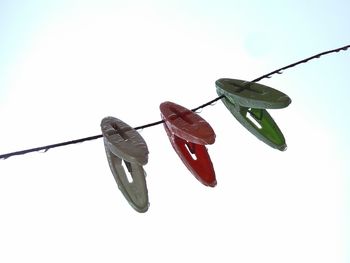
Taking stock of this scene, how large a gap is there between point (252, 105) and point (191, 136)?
1005 millimetres

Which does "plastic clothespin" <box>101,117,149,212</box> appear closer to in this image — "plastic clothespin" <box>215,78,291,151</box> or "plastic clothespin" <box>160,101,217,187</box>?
"plastic clothespin" <box>160,101,217,187</box>

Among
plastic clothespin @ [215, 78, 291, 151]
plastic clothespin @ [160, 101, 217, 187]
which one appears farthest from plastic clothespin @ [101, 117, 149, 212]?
plastic clothespin @ [215, 78, 291, 151]

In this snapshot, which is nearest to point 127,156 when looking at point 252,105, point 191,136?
point 191,136

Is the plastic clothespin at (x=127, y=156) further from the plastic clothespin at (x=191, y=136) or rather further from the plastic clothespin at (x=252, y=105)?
the plastic clothespin at (x=252, y=105)

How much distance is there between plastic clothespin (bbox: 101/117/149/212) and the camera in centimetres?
304

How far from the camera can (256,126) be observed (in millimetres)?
4590

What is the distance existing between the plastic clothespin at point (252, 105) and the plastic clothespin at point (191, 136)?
2.14 feet

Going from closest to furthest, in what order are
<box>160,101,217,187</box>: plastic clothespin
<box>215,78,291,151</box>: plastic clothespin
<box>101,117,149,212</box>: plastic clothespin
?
<box>101,117,149,212</box>: plastic clothespin, <box>160,101,217,187</box>: plastic clothespin, <box>215,78,291,151</box>: plastic clothespin

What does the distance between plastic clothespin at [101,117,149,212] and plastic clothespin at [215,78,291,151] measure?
53.6 inches

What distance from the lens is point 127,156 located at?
3.01 m

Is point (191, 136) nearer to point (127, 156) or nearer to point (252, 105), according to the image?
point (127, 156)

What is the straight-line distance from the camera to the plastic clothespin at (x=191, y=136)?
344 cm

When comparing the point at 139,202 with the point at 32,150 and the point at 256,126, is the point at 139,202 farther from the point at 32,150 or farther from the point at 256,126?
the point at 256,126

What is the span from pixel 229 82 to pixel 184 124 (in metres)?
1.19
